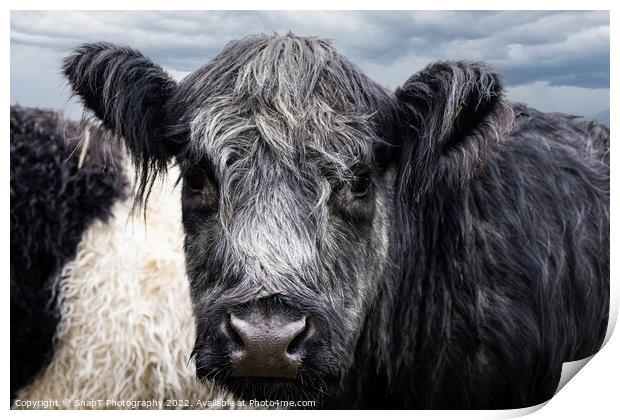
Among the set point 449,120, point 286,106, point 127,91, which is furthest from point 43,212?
point 449,120

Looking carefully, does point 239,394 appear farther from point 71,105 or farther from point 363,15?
point 363,15

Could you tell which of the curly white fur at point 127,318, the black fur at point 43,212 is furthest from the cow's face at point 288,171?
the curly white fur at point 127,318

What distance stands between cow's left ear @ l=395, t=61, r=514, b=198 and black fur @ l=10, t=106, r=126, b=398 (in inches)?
49.4

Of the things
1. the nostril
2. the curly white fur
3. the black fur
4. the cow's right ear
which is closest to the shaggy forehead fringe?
the cow's right ear

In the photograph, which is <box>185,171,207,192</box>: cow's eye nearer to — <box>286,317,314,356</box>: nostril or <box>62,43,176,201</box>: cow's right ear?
<box>62,43,176,201</box>: cow's right ear

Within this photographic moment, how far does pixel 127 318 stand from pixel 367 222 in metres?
1.33

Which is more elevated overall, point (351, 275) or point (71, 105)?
point (71, 105)

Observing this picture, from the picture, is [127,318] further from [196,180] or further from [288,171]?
[288,171]

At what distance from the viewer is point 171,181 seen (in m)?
3.40

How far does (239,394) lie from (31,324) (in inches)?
50.5

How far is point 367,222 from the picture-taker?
7.74 ft

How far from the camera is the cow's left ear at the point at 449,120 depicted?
229cm

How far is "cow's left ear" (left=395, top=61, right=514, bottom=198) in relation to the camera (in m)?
2.29

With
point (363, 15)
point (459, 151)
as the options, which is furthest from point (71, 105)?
point (459, 151)
